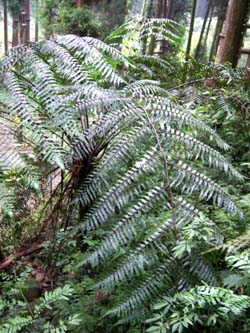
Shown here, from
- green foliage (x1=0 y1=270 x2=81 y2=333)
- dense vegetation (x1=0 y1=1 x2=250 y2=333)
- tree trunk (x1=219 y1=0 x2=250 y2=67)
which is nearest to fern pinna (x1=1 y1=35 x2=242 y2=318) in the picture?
dense vegetation (x1=0 y1=1 x2=250 y2=333)

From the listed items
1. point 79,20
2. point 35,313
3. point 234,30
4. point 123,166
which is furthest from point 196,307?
point 79,20

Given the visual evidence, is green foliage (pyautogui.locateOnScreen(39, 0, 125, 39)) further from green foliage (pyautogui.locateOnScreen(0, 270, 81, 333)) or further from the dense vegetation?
green foliage (pyautogui.locateOnScreen(0, 270, 81, 333))

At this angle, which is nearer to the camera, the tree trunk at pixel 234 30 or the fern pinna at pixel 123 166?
the fern pinna at pixel 123 166

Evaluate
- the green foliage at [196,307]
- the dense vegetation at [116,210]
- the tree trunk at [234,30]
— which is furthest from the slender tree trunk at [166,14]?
the green foliage at [196,307]

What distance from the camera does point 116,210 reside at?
1451 mm

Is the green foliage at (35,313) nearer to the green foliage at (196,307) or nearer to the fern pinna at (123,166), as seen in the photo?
the fern pinna at (123,166)

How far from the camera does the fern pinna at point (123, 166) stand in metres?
1.21

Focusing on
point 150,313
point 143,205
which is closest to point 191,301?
point 150,313

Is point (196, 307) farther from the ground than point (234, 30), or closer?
closer

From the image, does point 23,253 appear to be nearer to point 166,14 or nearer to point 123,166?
point 123,166

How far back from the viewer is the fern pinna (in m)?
1.21

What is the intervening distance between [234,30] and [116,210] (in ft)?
10.2

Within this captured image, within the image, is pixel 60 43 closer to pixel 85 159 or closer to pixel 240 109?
pixel 85 159

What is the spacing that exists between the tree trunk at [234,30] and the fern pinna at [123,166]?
250 centimetres
